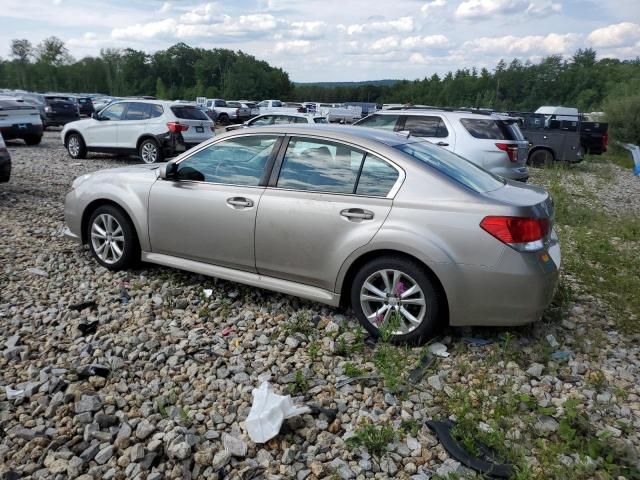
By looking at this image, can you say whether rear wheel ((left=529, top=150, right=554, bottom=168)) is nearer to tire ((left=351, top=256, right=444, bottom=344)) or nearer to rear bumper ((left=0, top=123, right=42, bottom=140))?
tire ((left=351, top=256, right=444, bottom=344))

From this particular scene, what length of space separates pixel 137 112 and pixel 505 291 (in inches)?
485

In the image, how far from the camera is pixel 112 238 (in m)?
5.45

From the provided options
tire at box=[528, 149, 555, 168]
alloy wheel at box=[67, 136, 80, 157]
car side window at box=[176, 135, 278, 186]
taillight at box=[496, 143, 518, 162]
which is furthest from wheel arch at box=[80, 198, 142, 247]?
tire at box=[528, 149, 555, 168]

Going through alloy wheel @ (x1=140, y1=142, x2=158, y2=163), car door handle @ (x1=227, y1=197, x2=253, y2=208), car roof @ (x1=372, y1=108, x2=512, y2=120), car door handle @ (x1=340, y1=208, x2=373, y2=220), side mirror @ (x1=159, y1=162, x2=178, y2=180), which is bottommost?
alloy wheel @ (x1=140, y1=142, x2=158, y2=163)

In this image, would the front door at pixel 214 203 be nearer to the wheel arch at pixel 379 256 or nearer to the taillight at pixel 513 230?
the wheel arch at pixel 379 256

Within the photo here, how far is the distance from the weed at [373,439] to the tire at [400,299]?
103 centimetres

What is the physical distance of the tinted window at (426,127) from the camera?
1016 cm

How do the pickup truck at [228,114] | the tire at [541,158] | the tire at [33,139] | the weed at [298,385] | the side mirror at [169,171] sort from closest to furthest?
the weed at [298,385], the side mirror at [169,171], the tire at [33,139], the tire at [541,158], the pickup truck at [228,114]

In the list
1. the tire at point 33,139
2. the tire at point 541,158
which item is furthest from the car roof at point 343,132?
the tire at point 541,158

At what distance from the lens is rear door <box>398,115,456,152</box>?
1006cm

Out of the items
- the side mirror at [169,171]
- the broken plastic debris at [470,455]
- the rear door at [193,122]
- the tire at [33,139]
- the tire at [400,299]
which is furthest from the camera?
the tire at [33,139]

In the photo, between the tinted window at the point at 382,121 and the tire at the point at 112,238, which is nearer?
the tire at the point at 112,238

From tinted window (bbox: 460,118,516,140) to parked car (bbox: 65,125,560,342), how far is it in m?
5.66

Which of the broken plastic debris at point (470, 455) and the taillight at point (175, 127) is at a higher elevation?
the taillight at point (175, 127)
